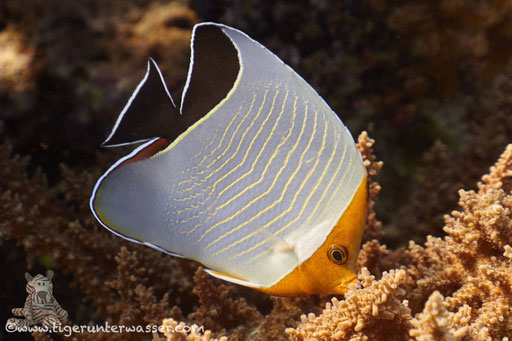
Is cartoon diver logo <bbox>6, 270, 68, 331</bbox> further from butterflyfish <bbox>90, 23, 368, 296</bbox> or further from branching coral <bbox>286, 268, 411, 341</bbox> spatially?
branching coral <bbox>286, 268, 411, 341</bbox>

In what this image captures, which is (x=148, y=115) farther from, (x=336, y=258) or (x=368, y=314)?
(x=368, y=314)

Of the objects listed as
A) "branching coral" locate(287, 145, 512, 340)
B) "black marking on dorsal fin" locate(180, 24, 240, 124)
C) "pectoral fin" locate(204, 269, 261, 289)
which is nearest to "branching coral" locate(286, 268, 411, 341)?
"branching coral" locate(287, 145, 512, 340)

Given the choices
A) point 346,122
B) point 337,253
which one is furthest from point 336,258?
A: point 346,122

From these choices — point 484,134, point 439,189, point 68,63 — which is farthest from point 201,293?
point 484,134

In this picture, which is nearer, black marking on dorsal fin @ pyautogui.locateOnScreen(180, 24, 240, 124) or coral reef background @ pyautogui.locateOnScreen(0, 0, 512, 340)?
black marking on dorsal fin @ pyautogui.locateOnScreen(180, 24, 240, 124)

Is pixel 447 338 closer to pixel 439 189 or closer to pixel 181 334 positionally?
pixel 181 334

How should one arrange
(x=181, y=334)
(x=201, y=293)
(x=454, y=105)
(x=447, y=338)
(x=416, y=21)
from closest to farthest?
1. (x=447, y=338)
2. (x=181, y=334)
3. (x=201, y=293)
4. (x=416, y=21)
5. (x=454, y=105)
